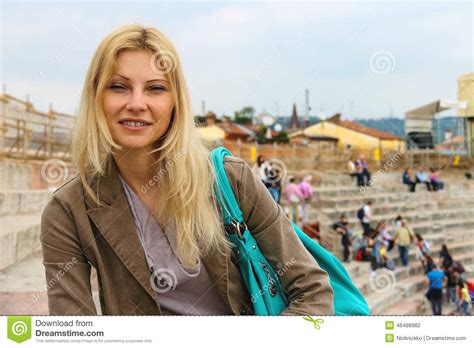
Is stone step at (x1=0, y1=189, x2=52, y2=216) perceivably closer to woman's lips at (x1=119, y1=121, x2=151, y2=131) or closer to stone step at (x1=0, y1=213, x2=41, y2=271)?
stone step at (x1=0, y1=213, x2=41, y2=271)

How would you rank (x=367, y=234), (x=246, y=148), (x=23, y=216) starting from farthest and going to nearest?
(x=246, y=148) < (x=367, y=234) < (x=23, y=216)

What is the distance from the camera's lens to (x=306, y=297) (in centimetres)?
123

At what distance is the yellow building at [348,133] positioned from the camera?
19.7 meters

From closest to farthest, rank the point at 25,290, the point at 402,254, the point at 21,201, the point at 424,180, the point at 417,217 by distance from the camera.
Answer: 1. the point at 25,290
2. the point at 21,201
3. the point at 402,254
4. the point at 417,217
5. the point at 424,180

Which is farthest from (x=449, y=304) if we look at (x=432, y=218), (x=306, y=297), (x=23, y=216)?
(x=306, y=297)

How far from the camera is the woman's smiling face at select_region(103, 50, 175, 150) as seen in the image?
47.2 inches

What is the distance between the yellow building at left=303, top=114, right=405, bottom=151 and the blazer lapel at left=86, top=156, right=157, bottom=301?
1832cm

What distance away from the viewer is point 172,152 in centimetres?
123

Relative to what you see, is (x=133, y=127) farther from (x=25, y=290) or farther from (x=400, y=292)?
(x=400, y=292)

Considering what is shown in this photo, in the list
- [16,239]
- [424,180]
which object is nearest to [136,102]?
[16,239]

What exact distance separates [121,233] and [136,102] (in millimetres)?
291

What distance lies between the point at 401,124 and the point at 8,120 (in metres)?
12.3

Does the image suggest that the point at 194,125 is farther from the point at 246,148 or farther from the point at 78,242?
the point at 246,148

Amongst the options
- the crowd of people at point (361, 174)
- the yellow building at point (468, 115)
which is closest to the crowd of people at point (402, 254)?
the crowd of people at point (361, 174)
